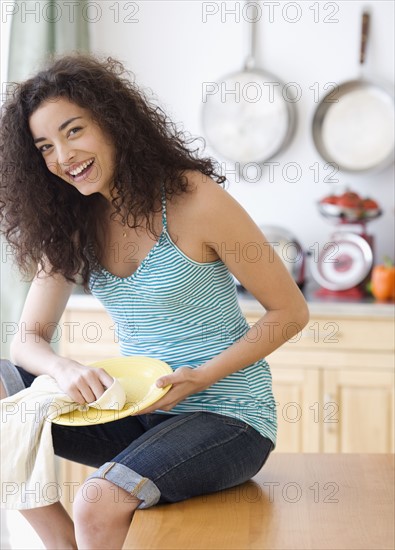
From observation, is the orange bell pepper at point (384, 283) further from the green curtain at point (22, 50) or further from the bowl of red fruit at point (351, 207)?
the green curtain at point (22, 50)

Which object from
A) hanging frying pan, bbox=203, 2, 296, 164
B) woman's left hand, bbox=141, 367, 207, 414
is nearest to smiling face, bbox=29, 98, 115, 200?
woman's left hand, bbox=141, 367, 207, 414

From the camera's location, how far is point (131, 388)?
5.87 feet

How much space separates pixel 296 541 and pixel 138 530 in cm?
27

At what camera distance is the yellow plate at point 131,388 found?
1.64 m

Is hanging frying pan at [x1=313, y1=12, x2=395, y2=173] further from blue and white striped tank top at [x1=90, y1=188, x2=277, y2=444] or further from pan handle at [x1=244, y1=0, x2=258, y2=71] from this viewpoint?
blue and white striped tank top at [x1=90, y1=188, x2=277, y2=444]

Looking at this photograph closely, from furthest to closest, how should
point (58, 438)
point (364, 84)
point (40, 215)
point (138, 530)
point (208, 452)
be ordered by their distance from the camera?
point (364, 84) → point (40, 215) → point (58, 438) → point (208, 452) → point (138, 530)

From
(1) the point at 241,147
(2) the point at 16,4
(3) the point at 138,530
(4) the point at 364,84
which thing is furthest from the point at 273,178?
(3) the point at 138,530

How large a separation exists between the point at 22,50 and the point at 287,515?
71.1 inches

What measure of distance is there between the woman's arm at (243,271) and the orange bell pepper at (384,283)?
1.22m

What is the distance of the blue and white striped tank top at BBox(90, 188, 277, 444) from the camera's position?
1760mm

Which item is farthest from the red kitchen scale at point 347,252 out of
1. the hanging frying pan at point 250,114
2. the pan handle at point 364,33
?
the pan handle at point 364,33

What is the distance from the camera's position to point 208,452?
1.63 metres

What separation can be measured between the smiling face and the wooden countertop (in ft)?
2.12

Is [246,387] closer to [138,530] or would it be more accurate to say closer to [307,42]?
[138,530]
